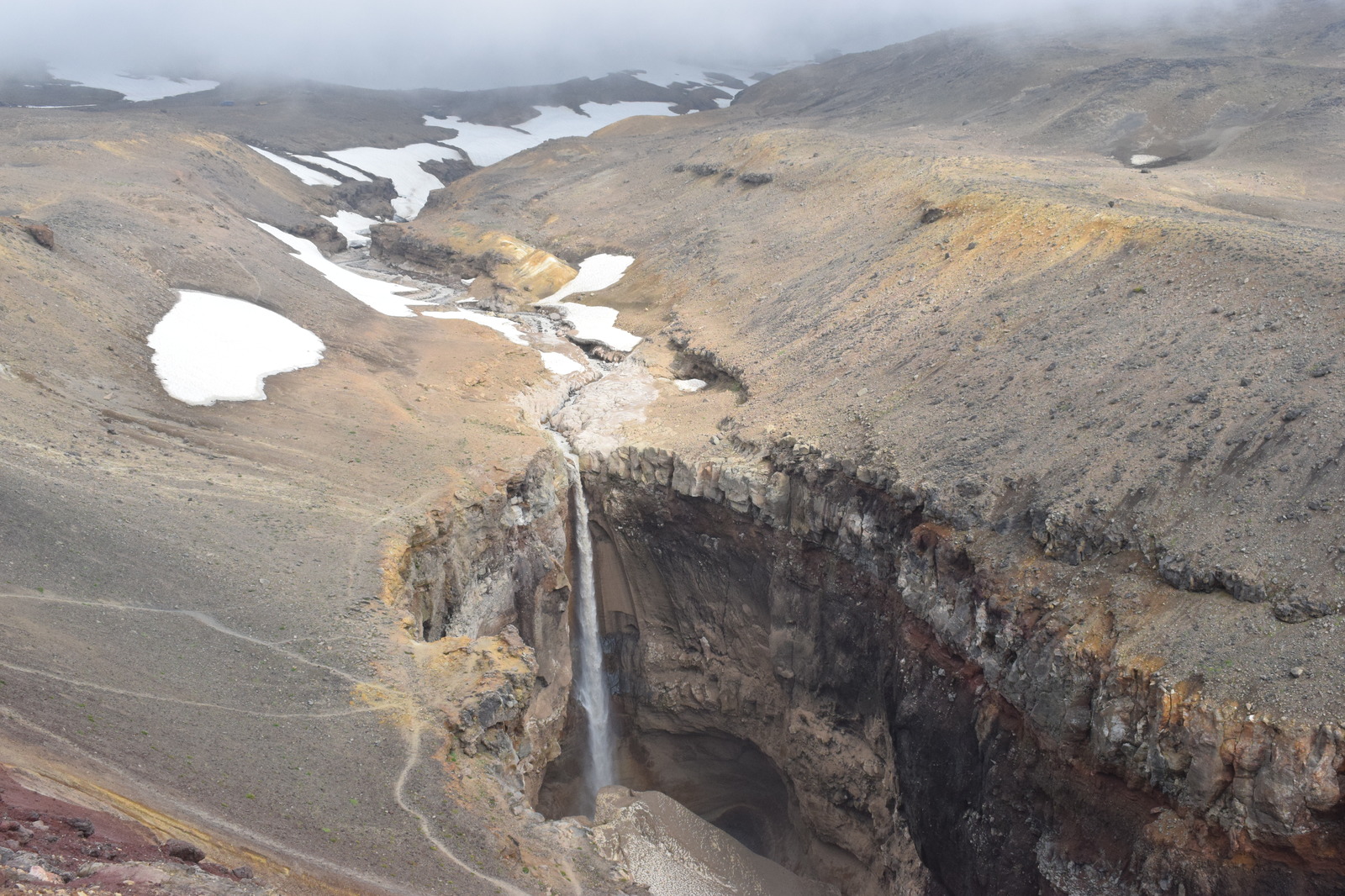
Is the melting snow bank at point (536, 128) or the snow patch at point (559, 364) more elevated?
the melting snow bank at point (536, 128)

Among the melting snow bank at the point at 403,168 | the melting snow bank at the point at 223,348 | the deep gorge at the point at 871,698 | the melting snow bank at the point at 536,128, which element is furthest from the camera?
the melting snow bank at the point at 536,128

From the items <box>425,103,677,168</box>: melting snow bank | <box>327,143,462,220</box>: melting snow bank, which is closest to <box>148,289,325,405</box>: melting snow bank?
<box>327,143,462,220</box>: melting snow bank

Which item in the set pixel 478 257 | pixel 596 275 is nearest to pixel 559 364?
pixel 596 275

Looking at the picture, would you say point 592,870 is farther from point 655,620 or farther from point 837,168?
point 837,168

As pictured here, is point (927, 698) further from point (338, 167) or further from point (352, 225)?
point (338, 167)

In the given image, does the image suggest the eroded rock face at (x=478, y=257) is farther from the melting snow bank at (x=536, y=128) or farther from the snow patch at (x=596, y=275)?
the melting snow bank at (x=536, y=128)

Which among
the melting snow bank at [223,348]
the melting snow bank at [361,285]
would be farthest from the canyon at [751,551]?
the melting snow bank at [361,285]

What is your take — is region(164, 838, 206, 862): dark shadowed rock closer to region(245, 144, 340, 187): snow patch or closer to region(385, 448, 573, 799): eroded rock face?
region(385, 448, 573, 799): eroded rock face
